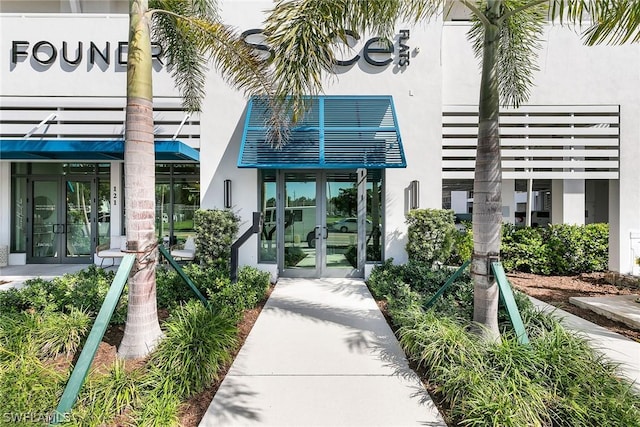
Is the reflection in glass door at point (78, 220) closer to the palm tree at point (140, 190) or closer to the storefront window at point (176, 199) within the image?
the storefront window at point (176, 199)

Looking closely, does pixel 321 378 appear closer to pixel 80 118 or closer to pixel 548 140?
pixel 548 140

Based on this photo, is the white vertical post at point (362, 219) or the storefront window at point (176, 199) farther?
the storefront window at point (176, 199)

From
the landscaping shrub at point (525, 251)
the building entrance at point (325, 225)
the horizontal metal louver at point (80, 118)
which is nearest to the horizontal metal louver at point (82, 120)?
the horizontal metal louver at point (80, 118)

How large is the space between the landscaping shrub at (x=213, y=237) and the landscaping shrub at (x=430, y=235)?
4.89 m

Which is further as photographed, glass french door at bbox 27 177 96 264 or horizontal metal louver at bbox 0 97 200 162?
glass french door at bbox 27 177 96 264

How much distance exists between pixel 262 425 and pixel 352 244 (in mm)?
6214

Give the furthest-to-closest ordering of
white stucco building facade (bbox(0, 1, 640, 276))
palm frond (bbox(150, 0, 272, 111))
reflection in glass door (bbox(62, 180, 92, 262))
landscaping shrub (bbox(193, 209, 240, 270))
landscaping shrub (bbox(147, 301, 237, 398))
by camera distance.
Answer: reflection in glass door (bbox(62, 180, 92, 262)) < white stucco building facade (bbox(0, 1, 640, 276)) < landscaping shrub (bbox(193, 209, 240, 270)) < palm frond (bbox(150, 0, 272, 111)) < landscaping shrub (bbox(147, 301, 237, 398))

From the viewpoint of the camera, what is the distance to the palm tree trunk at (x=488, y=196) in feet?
14.3

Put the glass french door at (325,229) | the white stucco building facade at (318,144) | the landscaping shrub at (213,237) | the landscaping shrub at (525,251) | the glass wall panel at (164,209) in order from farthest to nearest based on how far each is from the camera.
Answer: the glass wall panel at (164,209)
the landscaping shrub at (525,251)
the glass french door at (325,229)
the white stucco building facade at (318,144)
the landscaping shrub at (213,237)

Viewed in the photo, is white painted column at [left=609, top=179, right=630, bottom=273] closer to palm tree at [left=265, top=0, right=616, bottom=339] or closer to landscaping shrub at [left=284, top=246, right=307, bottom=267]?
palm tree at [left=265, top=0, right=616, bottom=339]

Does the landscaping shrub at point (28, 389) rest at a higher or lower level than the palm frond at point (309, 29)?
lower

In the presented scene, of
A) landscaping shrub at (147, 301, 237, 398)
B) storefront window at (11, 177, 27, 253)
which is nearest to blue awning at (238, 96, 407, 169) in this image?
landscaping shrub at (147, 301, 237, 398)

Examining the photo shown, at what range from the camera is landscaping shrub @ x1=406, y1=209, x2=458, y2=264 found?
7.91 meters

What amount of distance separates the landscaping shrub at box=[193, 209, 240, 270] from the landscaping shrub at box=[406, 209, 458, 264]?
16.0 ft
